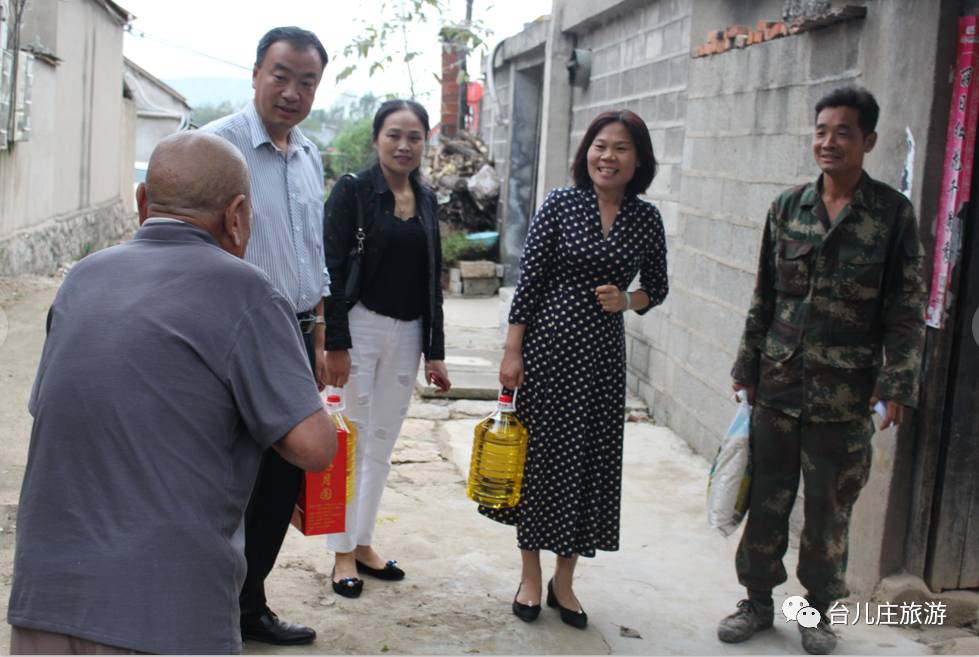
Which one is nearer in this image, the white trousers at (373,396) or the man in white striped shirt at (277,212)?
the man in white striped shirt at (277,212)

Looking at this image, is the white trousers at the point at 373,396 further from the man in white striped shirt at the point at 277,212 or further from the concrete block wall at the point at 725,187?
the concrete block wall at the point at 725,187

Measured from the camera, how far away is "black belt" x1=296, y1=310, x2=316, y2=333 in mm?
3568

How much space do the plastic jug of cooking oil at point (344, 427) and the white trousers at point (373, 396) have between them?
0.06 metres

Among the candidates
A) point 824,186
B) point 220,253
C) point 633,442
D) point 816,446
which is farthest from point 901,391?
point 633,442

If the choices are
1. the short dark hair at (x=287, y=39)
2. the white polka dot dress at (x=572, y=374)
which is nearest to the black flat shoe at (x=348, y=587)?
the white polka dot dress at (x=572, y=374)

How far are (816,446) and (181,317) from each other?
253cm

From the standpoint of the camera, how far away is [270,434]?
1.97 m

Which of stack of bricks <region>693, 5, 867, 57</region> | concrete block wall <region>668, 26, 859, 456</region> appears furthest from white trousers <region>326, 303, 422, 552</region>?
stack of bricks <region>693, 5, 867, 57</region>

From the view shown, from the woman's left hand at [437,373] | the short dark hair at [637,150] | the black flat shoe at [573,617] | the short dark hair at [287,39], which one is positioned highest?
the short dark hair at [287,39]

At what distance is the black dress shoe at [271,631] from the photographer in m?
3.59

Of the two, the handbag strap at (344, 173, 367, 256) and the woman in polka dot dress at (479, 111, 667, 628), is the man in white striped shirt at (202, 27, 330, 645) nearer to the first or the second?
the handbag strap at (344, 173, 367, 256)

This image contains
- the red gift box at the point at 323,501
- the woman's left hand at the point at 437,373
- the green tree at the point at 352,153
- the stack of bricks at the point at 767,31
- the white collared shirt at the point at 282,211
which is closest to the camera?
the white collared shirt at the point at 282,211

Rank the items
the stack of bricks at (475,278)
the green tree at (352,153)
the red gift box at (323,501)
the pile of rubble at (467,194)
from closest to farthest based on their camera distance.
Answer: the red gift box at (323,501) < the stack of bricks at (475,278) < the pile of rubble at (467,194) < the green tree at (352,153)

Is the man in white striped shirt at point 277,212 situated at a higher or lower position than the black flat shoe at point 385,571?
higher
